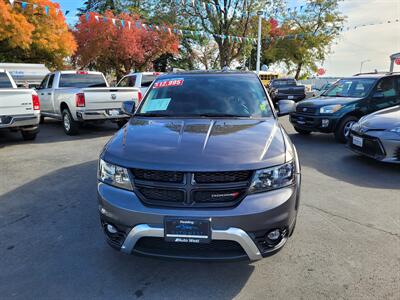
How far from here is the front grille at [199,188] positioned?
251cm

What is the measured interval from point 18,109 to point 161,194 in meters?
6.88

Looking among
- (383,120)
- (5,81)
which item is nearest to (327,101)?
(383,120)

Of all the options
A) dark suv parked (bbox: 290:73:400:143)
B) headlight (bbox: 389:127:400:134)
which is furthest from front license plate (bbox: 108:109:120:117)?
headlight (bbox: 389:127:400:134)

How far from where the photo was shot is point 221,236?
7.97 feet

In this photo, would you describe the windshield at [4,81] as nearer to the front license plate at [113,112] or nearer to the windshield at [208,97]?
the front license plate at [113,112]

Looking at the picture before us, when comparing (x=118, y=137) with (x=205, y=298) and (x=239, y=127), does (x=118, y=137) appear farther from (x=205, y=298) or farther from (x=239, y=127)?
(x=205, y=298)

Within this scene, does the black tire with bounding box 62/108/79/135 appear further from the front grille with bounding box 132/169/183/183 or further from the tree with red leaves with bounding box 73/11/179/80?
the tree with red leaves with bounding box 73/11/179/80

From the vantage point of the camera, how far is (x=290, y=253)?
3262 millimetres

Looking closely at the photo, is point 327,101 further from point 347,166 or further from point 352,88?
point 347,166

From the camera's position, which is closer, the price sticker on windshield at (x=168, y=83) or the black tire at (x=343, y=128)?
the price sticker on windshield at (x=168, y=83)

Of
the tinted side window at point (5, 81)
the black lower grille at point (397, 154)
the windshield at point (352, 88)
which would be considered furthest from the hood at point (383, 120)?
the tinted side window at point (5, 81)

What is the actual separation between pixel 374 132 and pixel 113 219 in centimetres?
533

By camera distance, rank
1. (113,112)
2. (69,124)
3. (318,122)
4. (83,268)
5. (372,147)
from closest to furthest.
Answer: (83,268), (372,147), (318,122), (113,112), (69,124)

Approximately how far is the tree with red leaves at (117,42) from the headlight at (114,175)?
23761mm
